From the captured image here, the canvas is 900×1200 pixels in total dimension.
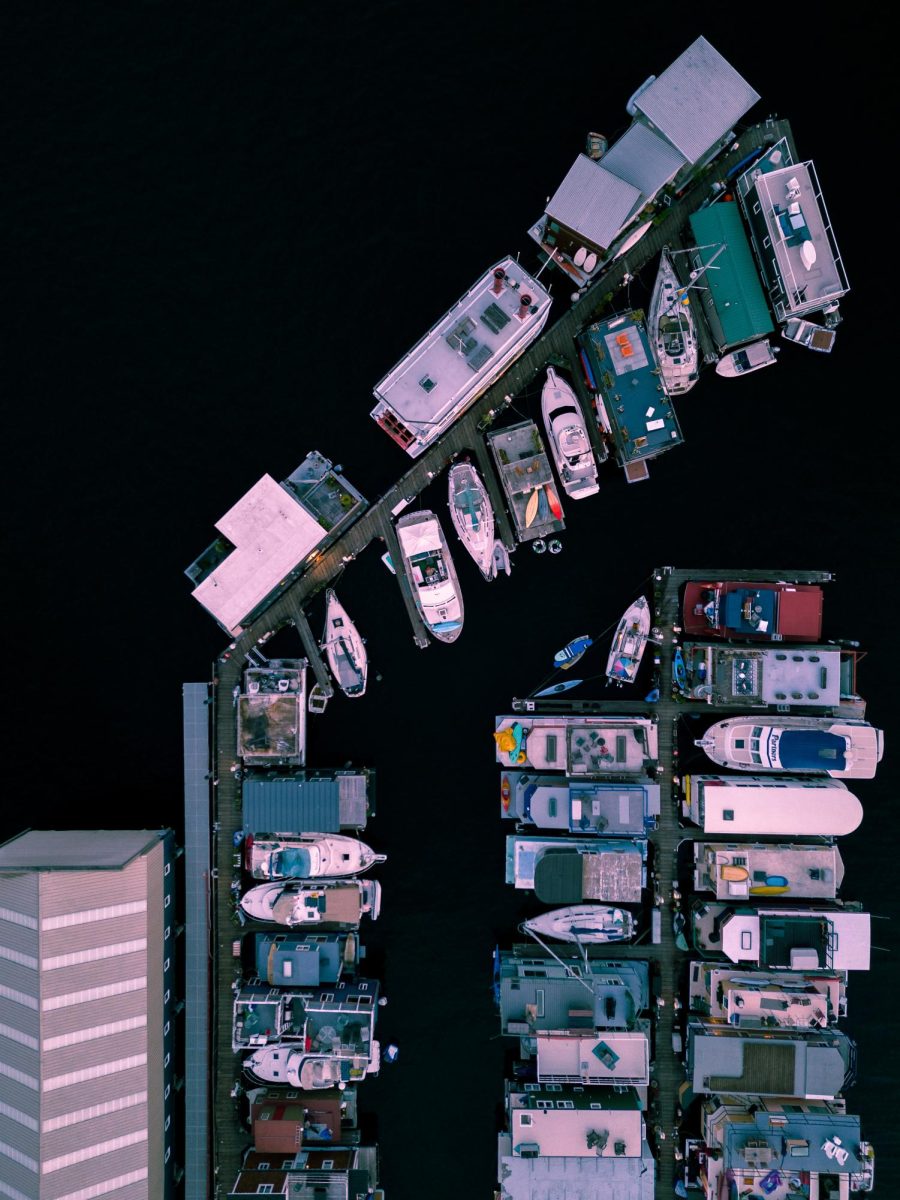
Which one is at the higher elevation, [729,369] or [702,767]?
[729,369]

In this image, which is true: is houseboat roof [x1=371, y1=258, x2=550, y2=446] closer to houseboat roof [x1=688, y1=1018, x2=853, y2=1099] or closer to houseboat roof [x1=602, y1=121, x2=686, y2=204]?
houseboat roof [x1=602, y1=121, x2=686, y2=204]

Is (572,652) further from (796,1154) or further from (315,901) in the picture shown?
(796,1154)

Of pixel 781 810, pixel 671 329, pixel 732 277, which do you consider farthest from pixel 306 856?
pixel 732 277

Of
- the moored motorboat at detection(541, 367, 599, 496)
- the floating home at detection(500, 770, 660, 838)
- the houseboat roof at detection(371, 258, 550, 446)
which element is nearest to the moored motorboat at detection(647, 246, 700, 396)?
the moored motorboat at detection(541, 367, 599, 496)

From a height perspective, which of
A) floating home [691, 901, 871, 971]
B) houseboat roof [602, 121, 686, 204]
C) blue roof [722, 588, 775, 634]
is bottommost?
floating home [691, 901, 871, 971]

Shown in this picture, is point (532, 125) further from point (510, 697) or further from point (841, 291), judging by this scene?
point (510, 697)

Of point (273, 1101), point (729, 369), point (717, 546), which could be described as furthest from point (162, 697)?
point (729, 369)
